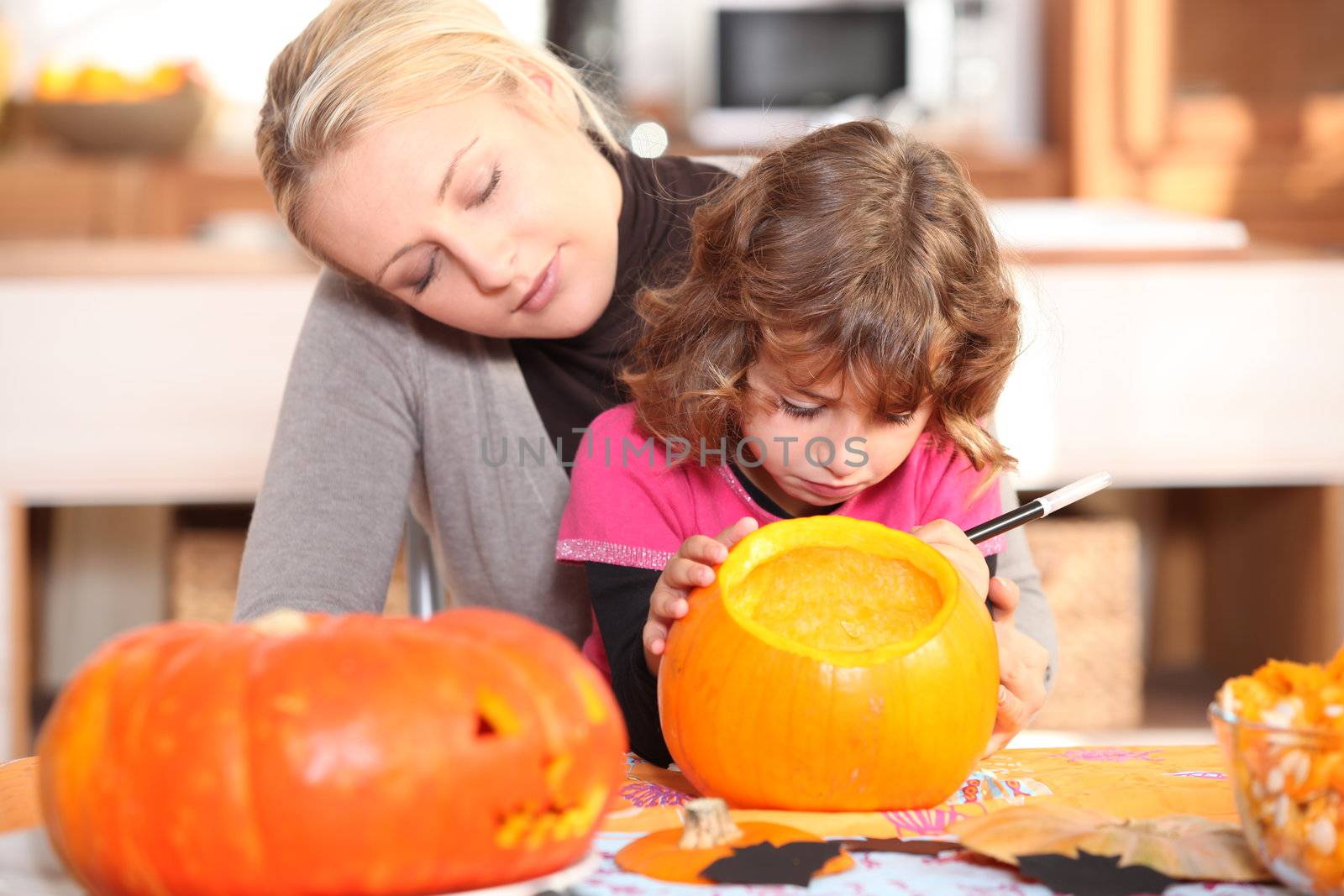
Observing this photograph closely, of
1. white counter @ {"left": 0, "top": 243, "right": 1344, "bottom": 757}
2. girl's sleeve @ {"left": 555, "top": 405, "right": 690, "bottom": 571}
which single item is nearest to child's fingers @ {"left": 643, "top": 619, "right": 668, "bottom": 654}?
girl's sleeve @ {"left": 555, "top": 405, "right": 690, "bottom": 571}

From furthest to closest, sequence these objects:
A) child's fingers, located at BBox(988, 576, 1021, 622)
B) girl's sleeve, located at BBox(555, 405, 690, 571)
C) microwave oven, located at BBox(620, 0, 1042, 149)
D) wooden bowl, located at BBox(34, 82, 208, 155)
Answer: microwave oven, located at BBox(620, 0, 1042, 149)
wooden bowl, located at BBox(34, 82, 208, 155)
girl's sleeve, located at BBox(555, 405, 690, 571)
child's fingers, located at BBox(988, 576, 1021, 622)

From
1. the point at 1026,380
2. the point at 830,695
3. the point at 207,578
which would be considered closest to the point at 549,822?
the point at 830,695

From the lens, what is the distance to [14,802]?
667 millimetres

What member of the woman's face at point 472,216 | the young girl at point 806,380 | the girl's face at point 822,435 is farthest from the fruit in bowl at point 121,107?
the girl's face at point 822,435

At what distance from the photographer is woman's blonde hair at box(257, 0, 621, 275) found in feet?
3.11

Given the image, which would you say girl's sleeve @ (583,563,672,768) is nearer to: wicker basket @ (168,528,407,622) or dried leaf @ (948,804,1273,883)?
dried leaf @ (948,804,1273,883)

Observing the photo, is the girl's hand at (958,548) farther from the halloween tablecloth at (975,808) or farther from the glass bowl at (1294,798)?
the glass bowl at (1294,798)

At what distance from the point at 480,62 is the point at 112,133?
6.40 feet

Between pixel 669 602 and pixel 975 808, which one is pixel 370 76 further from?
pixel 975 808

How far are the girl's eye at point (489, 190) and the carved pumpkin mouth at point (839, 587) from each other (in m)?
0.35

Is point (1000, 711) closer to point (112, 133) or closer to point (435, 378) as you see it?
point (435, 378)

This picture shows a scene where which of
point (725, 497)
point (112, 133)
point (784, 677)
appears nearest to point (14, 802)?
point (784, 677)

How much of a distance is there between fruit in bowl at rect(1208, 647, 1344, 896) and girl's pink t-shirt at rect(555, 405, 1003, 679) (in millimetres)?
401

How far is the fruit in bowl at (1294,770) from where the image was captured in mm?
499
